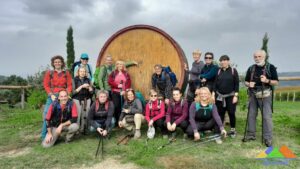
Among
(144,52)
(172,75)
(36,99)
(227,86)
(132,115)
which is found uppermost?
(144,52)

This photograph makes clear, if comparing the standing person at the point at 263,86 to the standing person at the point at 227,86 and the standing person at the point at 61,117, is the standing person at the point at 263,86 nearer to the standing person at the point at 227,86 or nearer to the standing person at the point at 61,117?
the standing person at the point at 227,86

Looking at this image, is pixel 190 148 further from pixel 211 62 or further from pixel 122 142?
pixel 211 62

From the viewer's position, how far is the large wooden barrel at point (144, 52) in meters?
7.11

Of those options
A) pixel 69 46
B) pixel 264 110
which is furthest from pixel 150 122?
pixel 69 46

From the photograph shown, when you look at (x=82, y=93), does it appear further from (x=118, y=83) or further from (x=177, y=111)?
(x=177, y=111)

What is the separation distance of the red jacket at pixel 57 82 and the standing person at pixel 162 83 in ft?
5.75

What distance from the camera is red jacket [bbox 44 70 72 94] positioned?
6438 millimetres

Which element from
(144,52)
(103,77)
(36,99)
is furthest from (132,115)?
(36,99)

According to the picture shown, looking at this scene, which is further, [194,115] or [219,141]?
[194,115]

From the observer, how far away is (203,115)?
20.3ft

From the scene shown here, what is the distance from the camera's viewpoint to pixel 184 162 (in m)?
5.01

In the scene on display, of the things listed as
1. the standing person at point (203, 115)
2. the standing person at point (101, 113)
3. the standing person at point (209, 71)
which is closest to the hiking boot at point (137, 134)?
the standing person at point (101, 113)

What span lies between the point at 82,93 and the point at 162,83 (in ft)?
5.48

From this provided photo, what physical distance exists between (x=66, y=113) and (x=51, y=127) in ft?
1.30
